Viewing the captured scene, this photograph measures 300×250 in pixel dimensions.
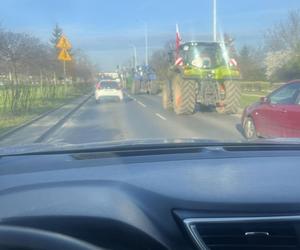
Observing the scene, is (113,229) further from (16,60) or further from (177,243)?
(16,60)

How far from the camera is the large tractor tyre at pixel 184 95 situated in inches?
828

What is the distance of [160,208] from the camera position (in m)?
2.00

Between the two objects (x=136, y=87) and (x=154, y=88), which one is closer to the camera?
(x=154, y=88)

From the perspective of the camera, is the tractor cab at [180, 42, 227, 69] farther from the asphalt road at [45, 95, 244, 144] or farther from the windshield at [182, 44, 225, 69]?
the asphalt road at [45, 95, 244, 144]

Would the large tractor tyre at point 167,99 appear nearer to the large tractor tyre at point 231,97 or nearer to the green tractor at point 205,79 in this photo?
the green tractor at point 205,79

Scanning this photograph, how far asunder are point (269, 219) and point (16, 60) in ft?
73.1

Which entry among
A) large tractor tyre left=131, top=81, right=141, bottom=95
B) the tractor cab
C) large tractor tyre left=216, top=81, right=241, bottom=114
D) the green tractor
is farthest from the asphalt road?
large tractor tyre left=131, top=81, right=141, bottom=95

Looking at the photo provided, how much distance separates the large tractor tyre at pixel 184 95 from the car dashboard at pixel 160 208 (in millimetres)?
18808

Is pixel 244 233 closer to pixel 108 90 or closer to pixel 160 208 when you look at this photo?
pixel 160 208

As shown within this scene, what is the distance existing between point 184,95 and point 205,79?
3.54ft

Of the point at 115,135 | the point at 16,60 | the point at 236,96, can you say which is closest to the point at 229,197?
the point at 115,135

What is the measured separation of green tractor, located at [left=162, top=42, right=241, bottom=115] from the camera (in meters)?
21.3

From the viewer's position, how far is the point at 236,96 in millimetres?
21422

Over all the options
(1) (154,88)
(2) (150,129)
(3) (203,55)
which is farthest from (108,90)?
(2) (150,129)
